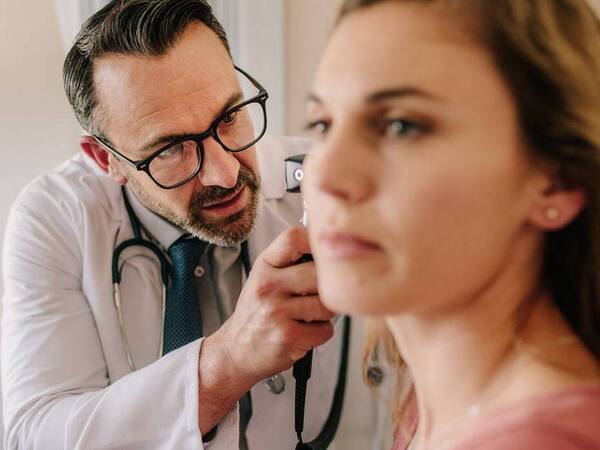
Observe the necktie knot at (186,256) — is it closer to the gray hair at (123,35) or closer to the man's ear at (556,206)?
the gray hair at (123,35)

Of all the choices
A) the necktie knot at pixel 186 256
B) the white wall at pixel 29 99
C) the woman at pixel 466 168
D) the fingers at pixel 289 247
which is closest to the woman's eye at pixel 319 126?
the woman at pixel 466 168

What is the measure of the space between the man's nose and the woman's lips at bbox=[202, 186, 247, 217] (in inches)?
1.7

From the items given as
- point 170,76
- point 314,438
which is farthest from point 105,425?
point 170,76

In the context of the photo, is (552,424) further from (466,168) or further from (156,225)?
(156,225)

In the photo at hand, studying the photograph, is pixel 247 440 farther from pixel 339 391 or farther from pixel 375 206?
Result: pixel 375 206

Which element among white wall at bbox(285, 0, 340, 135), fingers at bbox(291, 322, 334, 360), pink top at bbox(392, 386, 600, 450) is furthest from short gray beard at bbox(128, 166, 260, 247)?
pink top at bbox(392, 386, 600, 450)

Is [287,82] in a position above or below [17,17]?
below

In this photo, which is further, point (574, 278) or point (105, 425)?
point (105, 425)

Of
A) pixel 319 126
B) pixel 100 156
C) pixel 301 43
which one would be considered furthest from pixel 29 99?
pixel 319 126

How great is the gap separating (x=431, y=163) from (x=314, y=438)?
0.79 metres

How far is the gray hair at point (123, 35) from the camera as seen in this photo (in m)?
1.02

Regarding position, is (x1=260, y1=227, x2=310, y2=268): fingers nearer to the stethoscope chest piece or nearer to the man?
the man

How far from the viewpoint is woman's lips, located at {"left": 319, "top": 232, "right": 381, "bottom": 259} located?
461mm

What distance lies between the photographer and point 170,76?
1011 mm
